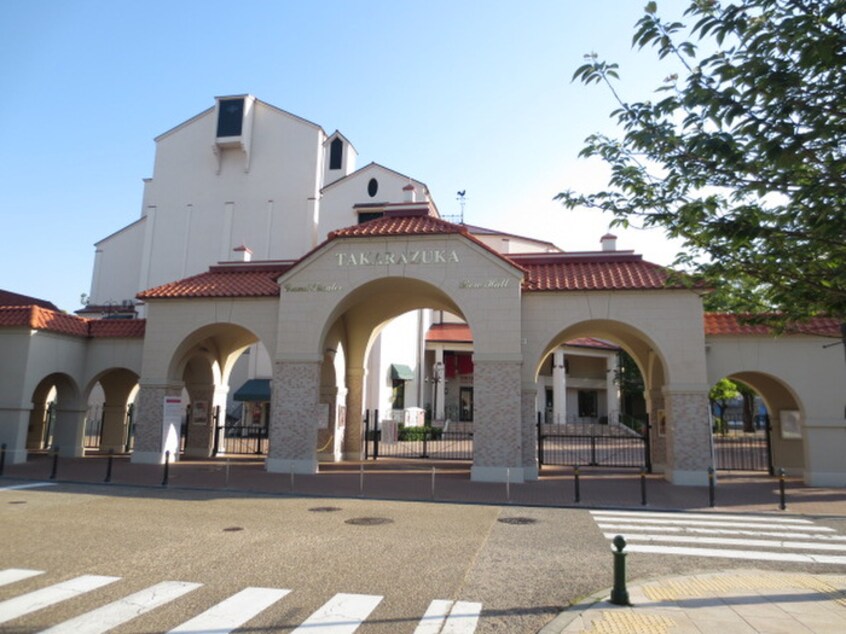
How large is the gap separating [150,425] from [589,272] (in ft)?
54.5

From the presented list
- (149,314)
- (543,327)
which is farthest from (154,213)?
(543,327)

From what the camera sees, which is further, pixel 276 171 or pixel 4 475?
pixel 276 171

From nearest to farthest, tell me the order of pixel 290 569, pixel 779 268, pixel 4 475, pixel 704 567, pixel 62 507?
pixel 779 268 < pixel 290 569 < pixel 704 567 < pixel 62 507 < pixel 4 475

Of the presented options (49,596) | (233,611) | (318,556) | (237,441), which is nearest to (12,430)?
(237,441)

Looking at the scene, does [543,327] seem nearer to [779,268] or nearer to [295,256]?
[779,268]

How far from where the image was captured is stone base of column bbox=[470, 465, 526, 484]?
18.0 metres

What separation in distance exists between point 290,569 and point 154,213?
39.5 m

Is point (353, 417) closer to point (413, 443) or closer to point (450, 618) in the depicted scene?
point (413, 443)

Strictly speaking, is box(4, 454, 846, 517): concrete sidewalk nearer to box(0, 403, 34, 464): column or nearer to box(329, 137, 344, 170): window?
box(0, 403, 34, 464): column

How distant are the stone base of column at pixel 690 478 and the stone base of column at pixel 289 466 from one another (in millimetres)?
11448

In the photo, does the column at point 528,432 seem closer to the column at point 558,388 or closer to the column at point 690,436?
the column at point 690,436

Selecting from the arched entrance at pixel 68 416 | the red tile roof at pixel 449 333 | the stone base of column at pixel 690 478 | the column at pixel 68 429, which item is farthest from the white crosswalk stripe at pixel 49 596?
the red tile roof at pixel 449 333

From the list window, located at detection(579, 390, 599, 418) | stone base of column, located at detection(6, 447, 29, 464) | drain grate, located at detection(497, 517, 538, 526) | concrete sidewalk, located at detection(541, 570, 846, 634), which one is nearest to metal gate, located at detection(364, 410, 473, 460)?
stone base of column, located at detection(6, 447, 29, 464)

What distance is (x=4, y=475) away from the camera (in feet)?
58.7
